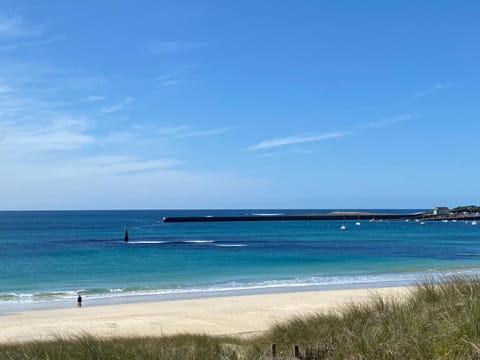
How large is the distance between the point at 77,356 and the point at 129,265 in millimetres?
34904

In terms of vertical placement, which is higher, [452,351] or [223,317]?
[452,351]

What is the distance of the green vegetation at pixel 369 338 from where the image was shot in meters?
6.39

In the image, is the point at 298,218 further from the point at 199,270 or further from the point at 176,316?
the point at 176,316

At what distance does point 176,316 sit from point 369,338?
12828 millimetres

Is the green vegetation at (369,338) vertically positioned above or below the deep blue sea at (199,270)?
above

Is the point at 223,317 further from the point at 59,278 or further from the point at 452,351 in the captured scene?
the point at 59,278

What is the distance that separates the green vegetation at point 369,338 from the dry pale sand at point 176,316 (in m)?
5.07

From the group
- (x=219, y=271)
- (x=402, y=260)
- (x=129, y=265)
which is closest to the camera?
(x=219, y=271)

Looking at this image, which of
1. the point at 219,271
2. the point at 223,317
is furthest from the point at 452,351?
the point at 219,271

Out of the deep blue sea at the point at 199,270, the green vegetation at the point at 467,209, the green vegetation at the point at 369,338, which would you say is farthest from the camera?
the green vegetation at the point at 467,209

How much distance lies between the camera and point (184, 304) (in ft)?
74.2

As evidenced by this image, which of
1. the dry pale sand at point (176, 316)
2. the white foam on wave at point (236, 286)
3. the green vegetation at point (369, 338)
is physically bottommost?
the white foam on wave at point (236, 286)

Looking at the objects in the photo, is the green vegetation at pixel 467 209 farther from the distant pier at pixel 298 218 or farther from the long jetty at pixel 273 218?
the long jetty at pixel 273 218

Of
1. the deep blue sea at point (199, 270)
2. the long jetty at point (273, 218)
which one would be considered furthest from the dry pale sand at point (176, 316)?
the long jetty at point (273, 218)
